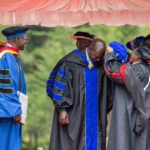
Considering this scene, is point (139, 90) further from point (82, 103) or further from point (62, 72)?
point (62, 72)

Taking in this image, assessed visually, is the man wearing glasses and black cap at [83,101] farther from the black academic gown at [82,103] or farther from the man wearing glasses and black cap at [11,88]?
the man wearing glasses and black cap at [11,88]

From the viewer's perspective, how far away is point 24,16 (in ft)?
33.3

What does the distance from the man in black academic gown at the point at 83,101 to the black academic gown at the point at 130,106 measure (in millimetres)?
379

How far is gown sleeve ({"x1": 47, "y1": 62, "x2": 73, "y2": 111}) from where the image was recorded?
9336 millimetres

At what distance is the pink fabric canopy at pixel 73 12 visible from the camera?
952 cm

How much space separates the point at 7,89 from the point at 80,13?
1.90 meters

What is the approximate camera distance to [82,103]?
941cm

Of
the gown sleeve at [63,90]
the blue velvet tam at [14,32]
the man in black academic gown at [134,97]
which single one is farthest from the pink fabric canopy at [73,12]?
the gown sleeve at [63,90]

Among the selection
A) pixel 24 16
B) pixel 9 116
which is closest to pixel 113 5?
pixel 24 16

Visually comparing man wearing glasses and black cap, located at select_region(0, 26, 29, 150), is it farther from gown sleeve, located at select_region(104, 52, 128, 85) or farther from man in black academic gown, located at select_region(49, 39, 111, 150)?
gown sleeve, located at select_region(104, 52, 128, 85)

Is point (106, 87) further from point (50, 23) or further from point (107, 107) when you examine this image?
point (50, 23)

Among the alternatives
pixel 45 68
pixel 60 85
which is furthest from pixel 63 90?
pixel 45 68

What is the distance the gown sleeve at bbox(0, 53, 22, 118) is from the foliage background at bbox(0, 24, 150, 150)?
10.5 metres

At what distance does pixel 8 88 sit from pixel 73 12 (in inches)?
68.1
